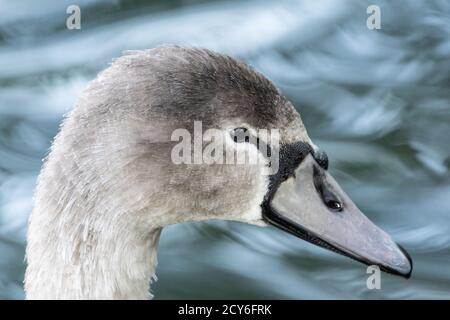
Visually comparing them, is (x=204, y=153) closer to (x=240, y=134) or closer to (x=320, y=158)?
(x=240, y=134)

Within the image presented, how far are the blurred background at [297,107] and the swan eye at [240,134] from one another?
2.34m

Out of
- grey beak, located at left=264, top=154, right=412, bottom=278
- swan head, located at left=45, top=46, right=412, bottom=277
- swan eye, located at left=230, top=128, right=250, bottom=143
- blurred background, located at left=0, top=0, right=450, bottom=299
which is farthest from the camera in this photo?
blurred background, located at left=0, top=0, right=450, bottom=299

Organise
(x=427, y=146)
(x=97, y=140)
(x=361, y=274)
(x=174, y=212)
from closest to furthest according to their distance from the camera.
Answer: (x=97, y=140) → (x=174, y=212) → (x=361, y=274) → (x=427, y=146)

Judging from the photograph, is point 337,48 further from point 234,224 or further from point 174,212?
point 174,212

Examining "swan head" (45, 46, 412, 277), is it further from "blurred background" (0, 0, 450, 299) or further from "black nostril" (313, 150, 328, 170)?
"blurred background" (0, 0, 450, 299)

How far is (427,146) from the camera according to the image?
309 inches

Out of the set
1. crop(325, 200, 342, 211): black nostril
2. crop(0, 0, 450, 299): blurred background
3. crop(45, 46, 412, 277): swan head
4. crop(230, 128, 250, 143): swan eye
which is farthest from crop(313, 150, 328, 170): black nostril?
crop(0, 0, 450, 299): blurred background

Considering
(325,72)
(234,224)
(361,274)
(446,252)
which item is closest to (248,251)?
(234,224)

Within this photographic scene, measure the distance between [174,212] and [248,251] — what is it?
8.43 feet

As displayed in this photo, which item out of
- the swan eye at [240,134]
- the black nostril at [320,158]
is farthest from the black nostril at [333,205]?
the swan eye at [240,134]

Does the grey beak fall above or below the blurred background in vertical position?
below

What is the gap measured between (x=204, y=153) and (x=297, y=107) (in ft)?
11.6

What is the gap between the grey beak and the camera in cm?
477

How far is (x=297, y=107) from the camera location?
804cm
